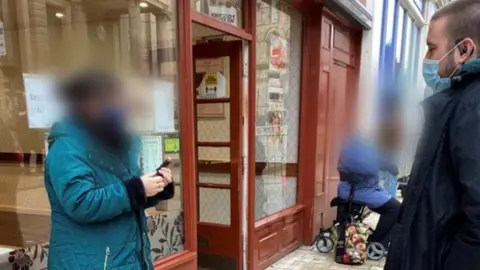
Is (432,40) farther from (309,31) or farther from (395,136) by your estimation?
(309,31)

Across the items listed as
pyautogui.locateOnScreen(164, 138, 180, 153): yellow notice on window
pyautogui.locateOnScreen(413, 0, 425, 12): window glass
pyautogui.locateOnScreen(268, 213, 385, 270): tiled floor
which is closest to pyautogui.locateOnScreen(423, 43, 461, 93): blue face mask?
pyautogui.locateOnScreen(164, 138, 180, 153): yellow notice on window

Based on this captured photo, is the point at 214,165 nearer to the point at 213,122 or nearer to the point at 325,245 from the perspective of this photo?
the point at 213,122

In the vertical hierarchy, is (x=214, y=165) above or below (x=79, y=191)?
below

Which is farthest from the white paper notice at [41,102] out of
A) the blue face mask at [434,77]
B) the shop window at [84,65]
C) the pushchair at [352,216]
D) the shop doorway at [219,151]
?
the pushchair at [352,216]

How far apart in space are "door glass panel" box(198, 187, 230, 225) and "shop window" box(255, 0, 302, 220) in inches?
12.1

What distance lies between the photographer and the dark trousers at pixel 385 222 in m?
3.93

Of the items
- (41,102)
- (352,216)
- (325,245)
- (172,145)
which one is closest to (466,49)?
(41,102)

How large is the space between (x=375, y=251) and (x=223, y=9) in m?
2.84

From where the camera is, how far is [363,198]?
3936 mm

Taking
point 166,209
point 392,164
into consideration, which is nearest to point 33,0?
point 166,209

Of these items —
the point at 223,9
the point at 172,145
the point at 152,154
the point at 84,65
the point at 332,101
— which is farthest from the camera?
the point at 332,101

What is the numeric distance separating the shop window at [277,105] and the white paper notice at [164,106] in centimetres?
130

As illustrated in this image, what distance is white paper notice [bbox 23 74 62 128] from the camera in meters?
1.60

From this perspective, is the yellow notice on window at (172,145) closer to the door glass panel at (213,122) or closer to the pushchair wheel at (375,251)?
the door glass panel at (213,122)
